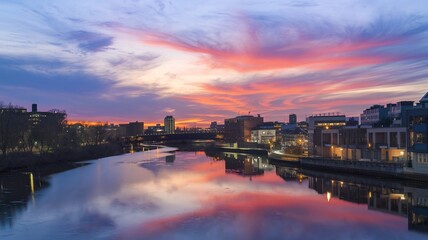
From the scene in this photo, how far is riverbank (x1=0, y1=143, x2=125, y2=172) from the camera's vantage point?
58.7 metres

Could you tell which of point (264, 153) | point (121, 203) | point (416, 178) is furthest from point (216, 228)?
point (264, 153)

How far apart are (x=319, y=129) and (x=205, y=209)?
160 ft

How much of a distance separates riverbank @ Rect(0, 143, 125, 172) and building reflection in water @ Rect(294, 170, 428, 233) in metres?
42.4

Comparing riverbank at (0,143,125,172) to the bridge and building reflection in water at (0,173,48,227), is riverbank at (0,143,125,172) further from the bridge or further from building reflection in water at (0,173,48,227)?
the bridge

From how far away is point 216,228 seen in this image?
2259cm

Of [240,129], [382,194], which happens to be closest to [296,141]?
[240,129]

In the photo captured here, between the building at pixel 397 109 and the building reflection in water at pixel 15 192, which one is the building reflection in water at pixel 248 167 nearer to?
the building at pixel 397 109

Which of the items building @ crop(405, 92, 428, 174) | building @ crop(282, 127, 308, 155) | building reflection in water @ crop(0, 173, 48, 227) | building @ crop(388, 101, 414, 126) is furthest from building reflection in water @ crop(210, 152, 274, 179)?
building reflection in water @ crop(0, 173, 48, 227)

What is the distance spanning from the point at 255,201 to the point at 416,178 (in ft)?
60.4

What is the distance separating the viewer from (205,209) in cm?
2806

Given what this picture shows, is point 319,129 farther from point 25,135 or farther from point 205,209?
point 25,135

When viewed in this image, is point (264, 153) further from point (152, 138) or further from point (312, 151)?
point (152, 138)

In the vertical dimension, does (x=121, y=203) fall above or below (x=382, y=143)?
below

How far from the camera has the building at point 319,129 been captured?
7006cm
